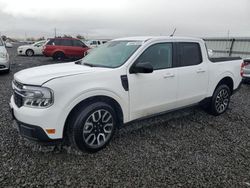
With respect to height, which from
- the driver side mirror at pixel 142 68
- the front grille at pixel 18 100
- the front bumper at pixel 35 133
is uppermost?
the driver side mirror at pixel 142 68

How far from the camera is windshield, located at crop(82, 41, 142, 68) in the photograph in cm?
331

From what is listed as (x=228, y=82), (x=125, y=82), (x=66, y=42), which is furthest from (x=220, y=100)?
(x=66, y=42)

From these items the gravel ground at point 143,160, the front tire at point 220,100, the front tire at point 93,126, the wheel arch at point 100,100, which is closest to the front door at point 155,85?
the wheel arch at point 100,100

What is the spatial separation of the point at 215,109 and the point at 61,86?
348 centimetres

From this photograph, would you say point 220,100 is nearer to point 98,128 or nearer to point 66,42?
point 98,128

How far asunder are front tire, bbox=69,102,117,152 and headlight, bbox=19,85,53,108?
1.40ft

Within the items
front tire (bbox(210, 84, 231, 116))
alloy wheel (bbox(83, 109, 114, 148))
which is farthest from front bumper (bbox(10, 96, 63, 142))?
front tire (bbox(210, 84, 231, 116))

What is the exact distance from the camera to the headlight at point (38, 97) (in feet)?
8.34

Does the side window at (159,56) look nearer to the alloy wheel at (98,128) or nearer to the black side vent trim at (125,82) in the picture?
the black side vent trim at (125,82)

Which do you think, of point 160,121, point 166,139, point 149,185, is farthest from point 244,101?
point 149,185

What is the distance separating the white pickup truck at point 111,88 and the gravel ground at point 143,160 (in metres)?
0.35

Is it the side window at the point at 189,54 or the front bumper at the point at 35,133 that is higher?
the side window at the point at 189,54

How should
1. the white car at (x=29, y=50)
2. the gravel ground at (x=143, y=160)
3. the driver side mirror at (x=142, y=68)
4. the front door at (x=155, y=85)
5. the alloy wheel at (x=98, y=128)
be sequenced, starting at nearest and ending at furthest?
the gravel ground at (x=143, y=160) < the alloy wheel at (x=98, y=128) < the driver side mirror at (x=142, y=68) < the front door at (x=155, y=85) < the white car at (x=29, y=50)

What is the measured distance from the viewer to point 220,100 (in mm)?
4629
